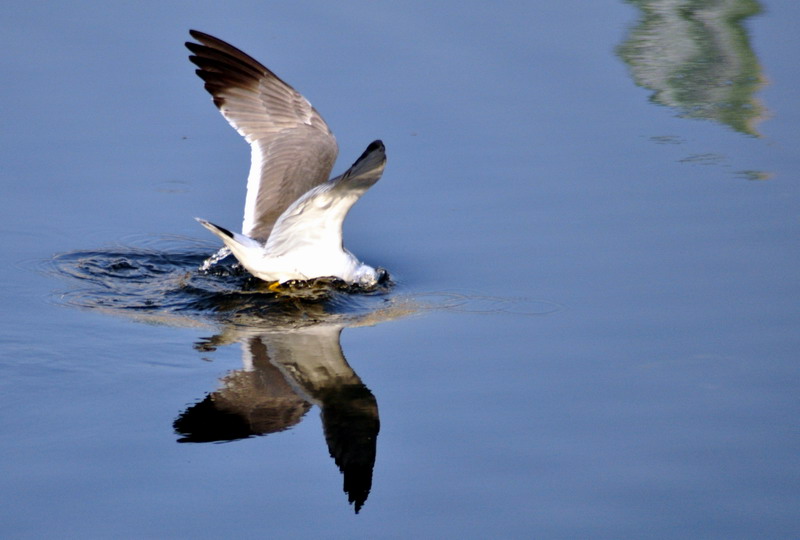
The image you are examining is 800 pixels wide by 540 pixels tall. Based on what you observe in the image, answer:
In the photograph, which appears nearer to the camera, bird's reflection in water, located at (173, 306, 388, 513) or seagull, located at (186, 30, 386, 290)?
bird's reflection in water, located at (173, 306, 388, 513)

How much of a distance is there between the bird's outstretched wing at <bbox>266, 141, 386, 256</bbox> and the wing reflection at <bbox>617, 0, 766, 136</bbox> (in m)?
3.20

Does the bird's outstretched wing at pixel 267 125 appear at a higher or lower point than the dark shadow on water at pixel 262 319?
higher

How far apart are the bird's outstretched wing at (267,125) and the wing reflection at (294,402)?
1.84m

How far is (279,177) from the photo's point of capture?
7609 millimetres

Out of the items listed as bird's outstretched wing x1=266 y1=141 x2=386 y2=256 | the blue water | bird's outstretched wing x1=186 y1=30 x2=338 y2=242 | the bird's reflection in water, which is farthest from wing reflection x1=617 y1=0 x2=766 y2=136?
the bird's reflection in water

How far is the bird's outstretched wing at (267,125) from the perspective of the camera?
7570 mm

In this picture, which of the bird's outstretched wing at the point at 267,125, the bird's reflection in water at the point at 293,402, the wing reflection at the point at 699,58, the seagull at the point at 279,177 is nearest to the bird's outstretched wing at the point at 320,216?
the seagull at the point at 279,177

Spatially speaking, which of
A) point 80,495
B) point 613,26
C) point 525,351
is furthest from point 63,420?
point 613,26

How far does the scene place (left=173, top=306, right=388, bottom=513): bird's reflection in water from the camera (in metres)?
4.73

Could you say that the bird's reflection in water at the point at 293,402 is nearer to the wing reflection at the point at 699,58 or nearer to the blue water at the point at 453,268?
the blue water at the point at 453,268

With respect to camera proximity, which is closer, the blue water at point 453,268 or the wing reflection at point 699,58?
the blue water at point 453,268

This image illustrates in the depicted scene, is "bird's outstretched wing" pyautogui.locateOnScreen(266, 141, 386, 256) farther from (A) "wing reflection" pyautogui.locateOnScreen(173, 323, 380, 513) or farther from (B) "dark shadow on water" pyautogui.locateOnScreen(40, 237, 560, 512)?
(A) "wing reflection" pyautogui.locateOnScreen(173, 323, 380, 513)

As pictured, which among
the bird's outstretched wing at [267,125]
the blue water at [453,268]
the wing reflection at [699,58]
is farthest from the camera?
the wing reflection at [699,58]

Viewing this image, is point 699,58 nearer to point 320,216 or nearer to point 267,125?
point 267,125
